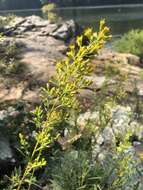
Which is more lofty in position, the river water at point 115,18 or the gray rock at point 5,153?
the gray rock at point 5,153

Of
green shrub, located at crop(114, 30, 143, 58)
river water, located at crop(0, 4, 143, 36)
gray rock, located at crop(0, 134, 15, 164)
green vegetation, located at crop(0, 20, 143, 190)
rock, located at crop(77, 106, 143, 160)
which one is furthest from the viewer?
river water, located at crop(0, 4, 143, 36)

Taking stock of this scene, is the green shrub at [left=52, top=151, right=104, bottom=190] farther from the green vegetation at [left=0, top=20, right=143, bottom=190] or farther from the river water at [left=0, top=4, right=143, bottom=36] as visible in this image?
the river water at [left=0, top=4, right=143, bottom=36]

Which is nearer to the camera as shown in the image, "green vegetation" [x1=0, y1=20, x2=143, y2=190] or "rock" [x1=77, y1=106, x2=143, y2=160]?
"green vegetation" [x1=0, y1=20, x2=143, y2=190]

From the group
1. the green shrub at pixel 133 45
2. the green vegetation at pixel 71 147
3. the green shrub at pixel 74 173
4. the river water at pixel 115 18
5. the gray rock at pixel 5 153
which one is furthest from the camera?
the river water at pixel 115 18

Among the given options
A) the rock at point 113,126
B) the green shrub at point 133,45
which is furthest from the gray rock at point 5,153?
the green shrub at point 133,45

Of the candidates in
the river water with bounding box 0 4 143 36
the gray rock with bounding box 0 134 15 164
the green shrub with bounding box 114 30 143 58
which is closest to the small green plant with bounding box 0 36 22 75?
the gray rock with bounding box 0 134 15 164

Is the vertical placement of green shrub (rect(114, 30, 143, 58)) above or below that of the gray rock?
below

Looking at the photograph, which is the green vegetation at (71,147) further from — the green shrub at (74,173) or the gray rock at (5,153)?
the gray rock at (5,153)

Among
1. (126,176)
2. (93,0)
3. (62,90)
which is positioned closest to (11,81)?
(126,176)

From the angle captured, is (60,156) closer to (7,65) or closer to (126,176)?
(126,176)

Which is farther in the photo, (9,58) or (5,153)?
(9,58)

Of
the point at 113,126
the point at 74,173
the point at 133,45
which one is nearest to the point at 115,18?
the point at 133,45

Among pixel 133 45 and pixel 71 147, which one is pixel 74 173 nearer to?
pixel 71 147

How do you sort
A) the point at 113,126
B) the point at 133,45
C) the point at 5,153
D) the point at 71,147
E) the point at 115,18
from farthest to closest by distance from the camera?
1. the point at 115,18
2. the point at 133,45
3. the point at 113,126
4. the point at 71,147
5. the point at 5,153
